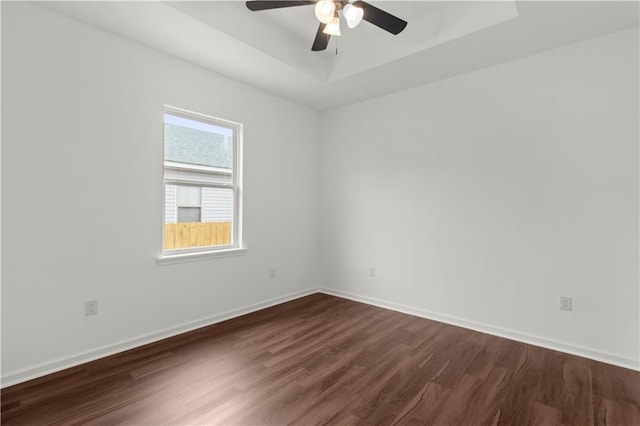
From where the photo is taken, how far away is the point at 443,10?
269 centimetres

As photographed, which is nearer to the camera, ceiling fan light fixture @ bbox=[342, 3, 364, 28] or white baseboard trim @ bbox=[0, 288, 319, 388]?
ceiling fan light fixture @ bbox=[342, 3, 364, 28]

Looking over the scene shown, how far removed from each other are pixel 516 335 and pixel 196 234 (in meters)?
3.33

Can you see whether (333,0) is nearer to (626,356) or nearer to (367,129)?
(367,129)

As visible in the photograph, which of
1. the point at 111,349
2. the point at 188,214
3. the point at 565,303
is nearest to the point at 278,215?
the point at 188,214

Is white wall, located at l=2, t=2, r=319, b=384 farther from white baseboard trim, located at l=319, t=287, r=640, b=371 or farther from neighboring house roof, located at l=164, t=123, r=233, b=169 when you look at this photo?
white baseboard trim, located at l=319, t=287, r=640, b=371

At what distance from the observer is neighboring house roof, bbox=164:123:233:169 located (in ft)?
10.1

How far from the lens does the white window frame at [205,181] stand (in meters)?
3.04

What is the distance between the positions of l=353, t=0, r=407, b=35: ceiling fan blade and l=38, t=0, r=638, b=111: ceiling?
696 millimetres

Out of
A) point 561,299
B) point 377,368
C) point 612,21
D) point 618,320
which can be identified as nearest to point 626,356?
point 618,320

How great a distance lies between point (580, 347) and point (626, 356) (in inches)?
11.0

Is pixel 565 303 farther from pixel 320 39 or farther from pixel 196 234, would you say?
pixel 196 234

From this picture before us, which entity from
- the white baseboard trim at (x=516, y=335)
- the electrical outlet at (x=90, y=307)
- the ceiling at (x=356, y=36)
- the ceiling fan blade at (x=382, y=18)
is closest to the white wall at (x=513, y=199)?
the white baseboard trim at (x=516, y=335)

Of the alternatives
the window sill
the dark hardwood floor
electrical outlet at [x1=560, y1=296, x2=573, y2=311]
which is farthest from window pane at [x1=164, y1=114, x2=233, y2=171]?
electrical outlet at [x1=560, y1=296, x2=573, y2=311]

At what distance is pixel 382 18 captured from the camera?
6.90ft
